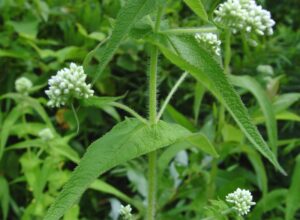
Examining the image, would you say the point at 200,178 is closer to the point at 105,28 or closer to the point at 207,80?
the point at 105,28

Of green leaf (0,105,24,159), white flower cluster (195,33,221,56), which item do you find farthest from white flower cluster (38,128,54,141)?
white flower cluster (195,33,221,56)

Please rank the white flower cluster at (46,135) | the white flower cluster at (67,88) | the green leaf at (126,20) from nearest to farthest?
the green leaf at (126,20) < the white flower cluster at (67,88) < the white flower cluster at (46,135)

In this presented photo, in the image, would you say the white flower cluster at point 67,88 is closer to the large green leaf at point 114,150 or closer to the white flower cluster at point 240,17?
the large green leaf at point 114,150

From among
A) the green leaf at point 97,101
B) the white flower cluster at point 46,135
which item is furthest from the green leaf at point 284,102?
the green leaf at point 97,101

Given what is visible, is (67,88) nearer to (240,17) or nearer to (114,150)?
(114,150)

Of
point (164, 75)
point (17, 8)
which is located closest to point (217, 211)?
point (164, 75)

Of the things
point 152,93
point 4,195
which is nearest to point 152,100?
point 152,93

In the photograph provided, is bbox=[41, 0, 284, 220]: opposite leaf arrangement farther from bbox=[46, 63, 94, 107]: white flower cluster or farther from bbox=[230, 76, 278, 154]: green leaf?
bbox=[230, 76, 278, 154]: green leaf
